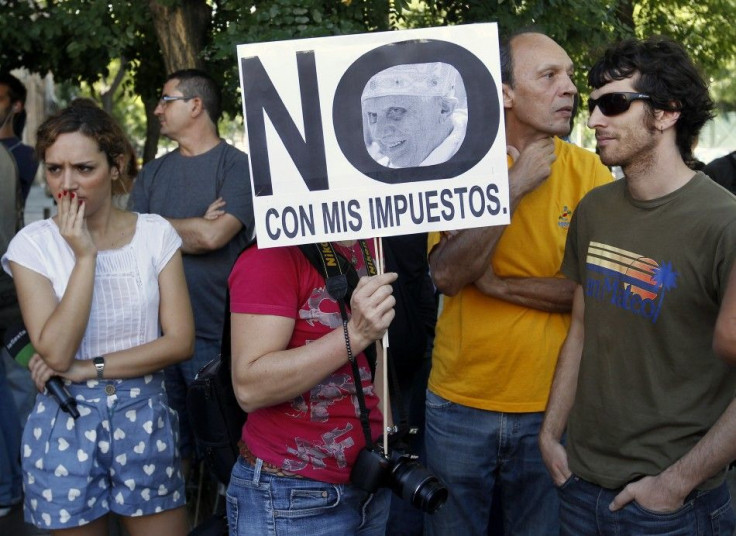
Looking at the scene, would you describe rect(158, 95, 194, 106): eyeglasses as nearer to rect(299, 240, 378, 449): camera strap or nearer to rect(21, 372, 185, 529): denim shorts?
rect(21, 372, 185, 529): denim shorts

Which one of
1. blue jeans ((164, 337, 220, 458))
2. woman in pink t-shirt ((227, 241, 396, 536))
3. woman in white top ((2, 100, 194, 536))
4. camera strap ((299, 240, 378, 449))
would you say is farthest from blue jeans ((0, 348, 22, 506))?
camera strap ((299, 240, 378, 449))

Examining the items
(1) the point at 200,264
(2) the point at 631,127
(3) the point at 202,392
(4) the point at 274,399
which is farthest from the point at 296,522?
(1) the point at 200,264

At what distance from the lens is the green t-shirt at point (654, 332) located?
2664mm

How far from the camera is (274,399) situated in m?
2.64

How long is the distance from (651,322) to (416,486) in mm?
766

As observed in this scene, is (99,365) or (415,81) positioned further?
(99,365)

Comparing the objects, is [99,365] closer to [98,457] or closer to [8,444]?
[98,457]

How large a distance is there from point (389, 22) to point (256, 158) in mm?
4006

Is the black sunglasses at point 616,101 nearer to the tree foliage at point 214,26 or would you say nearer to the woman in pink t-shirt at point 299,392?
the woman in pink t-shirt at point 299,392

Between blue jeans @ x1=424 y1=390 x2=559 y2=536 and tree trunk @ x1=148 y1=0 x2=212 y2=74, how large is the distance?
3564mm

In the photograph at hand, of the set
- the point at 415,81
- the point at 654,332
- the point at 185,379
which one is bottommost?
the point at 185,379

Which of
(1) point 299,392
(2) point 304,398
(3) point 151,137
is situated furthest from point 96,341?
(3) point 151,137

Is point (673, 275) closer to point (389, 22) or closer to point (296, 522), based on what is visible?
point (296, 522)

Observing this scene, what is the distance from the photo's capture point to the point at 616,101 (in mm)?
2871
